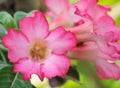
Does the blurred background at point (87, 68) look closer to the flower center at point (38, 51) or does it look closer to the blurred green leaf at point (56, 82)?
the blurred green leaf at point (56, 82)

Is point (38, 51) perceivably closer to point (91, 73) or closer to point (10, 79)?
point (10, 79)

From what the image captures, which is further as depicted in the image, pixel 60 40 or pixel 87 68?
pixel 87 68

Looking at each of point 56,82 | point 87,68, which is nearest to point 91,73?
point 87,68

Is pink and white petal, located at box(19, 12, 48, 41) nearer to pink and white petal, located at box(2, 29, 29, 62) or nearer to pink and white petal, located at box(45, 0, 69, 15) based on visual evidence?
pink and white petal, located at box(2, 29, 29, 62)

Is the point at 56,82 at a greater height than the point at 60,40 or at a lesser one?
lesser

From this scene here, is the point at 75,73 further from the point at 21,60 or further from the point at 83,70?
the point at 83,70

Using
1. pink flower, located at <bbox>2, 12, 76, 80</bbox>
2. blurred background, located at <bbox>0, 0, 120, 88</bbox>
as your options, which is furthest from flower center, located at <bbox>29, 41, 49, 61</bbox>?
blurred background, located at <bbox>0, 0, 120, 88</bbox>

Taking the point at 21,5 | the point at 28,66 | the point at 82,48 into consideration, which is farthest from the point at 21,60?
the point at 21,5
